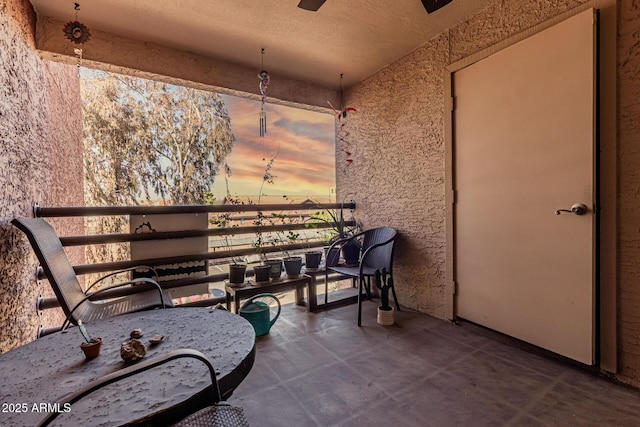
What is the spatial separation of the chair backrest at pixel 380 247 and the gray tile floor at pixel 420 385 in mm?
726

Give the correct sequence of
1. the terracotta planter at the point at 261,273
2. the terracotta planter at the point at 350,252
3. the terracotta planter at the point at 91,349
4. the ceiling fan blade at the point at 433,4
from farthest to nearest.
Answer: the terracotta planter at the point at 350,252 → the terracotta planter at the point at 261,273 → the ceiling fan blade at the point at 433,4 → the terracotta planter at the point at 91,349

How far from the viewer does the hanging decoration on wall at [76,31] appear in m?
2.27


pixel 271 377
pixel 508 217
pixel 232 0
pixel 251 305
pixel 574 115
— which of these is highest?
pixel 232 0

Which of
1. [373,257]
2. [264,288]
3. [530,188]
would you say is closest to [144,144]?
[264,288]

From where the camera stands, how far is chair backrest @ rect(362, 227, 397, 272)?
9.53 ft

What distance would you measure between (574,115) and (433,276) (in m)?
1.64

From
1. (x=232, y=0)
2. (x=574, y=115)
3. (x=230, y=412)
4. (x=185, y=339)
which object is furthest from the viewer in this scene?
(x=232, y=0)

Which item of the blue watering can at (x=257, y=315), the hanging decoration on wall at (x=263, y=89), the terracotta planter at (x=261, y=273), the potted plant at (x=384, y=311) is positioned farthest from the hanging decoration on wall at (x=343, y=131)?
the blue watering can at (x=257, y=315)

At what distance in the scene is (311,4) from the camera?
215 cm

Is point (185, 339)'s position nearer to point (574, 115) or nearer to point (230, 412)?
point (230, 412)

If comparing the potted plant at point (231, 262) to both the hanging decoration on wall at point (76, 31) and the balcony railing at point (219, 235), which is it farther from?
the hanging decoration on wall at point (76, 31)

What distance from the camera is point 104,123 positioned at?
522cm

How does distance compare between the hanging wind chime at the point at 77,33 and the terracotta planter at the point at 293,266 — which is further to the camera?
the terracotta planter at the point at 293,266

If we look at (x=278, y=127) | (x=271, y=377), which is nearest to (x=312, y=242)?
(x=271, y=377)
